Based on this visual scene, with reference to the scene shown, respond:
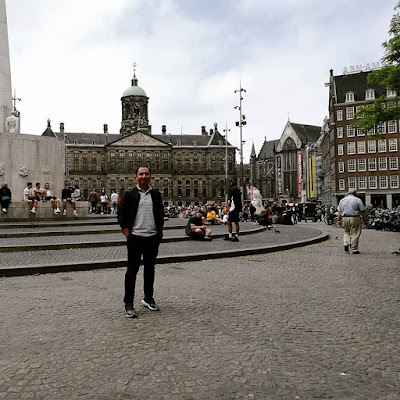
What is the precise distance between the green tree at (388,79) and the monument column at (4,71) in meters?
15.4

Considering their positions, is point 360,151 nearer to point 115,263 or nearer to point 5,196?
point 5,196

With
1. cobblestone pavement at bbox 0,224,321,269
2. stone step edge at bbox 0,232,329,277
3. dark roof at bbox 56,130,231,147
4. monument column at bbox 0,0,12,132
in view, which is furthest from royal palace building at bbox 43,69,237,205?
stone step edge at bbox 0,232,329,277

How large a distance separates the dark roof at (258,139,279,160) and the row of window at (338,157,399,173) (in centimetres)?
5722

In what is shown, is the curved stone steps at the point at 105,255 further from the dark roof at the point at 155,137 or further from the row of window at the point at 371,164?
the dark roof at the point at 155,137

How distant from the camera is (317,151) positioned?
83312 millimetres

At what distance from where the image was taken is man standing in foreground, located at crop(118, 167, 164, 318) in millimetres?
4844

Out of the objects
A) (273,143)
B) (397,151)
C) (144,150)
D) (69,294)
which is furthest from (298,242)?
(273,143)

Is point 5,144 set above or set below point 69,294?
above

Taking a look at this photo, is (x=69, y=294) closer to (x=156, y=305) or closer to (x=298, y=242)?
(x=156, y=305)

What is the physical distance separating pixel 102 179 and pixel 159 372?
10170 cm

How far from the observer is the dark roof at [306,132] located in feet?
325

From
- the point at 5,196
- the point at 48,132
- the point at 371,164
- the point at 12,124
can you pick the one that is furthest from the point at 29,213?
the point at 48,132

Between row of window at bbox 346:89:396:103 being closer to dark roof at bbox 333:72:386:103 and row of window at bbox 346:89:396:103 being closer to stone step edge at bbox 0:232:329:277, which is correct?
dark roof at bbox 333:72:386:103

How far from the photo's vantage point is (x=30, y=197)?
15.9 metres
